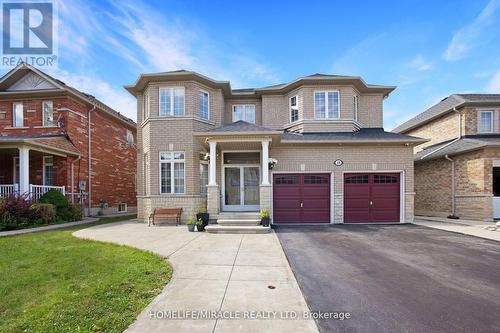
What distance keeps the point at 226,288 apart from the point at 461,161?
51.0 ft

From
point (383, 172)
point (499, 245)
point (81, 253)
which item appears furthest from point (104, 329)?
point (383, 172)

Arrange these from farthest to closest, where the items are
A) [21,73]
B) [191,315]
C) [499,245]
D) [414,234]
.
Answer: [21,73]
[414,234]
[499,245]
[191,315]

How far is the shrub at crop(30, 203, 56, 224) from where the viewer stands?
11.1 metres

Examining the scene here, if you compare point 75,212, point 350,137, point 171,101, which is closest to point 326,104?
point 350,137

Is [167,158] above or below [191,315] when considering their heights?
above

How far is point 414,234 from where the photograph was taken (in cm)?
919

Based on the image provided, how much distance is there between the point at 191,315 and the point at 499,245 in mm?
9449

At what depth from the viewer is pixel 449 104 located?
16.3m

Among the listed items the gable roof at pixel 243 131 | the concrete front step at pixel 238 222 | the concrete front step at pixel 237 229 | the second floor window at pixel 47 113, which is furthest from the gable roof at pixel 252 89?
the concrete front step at pixel 237 229

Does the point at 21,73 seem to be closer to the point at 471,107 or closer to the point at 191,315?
the point at 191,315

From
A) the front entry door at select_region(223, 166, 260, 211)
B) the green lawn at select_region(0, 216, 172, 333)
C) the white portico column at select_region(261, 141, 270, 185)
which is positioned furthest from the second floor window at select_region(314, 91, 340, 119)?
the green lawn at select_region(0, 216, 172, 333)

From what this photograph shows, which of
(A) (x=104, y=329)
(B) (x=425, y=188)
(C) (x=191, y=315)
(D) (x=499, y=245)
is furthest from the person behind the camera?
(B) (x=425, y=188)

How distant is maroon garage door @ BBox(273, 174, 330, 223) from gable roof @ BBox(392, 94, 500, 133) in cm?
1072

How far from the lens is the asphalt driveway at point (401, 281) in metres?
3.28
